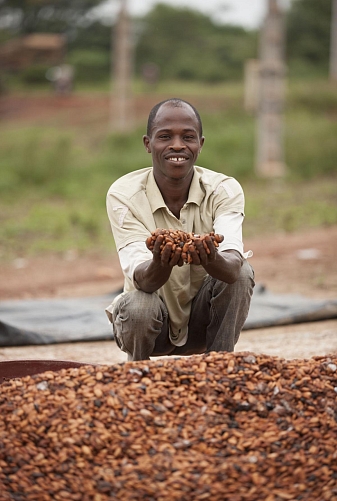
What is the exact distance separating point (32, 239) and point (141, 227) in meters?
5.53

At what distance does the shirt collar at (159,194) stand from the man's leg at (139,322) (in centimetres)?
39

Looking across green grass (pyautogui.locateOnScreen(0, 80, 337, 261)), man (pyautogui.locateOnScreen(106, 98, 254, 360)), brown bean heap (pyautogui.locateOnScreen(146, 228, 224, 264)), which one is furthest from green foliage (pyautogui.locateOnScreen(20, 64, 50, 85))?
brown bean heap (pyautogui.locateOnScreen(146, 228, 224, 264))

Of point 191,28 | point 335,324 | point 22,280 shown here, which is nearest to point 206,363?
point 335,324

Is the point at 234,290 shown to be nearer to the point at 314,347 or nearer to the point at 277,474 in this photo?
the point at 277,474

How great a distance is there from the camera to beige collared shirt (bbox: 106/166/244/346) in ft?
9.61

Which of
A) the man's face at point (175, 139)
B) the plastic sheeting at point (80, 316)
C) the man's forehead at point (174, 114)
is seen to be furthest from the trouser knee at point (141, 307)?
the plastic sheeting at point (80, 316)

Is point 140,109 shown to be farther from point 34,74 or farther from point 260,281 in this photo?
point 260,281

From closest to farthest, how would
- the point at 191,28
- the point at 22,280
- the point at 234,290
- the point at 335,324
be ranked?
the point at 234,290 < the point at 335,324 < the point at 22,280 < the point at 191,28

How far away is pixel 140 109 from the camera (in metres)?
19.1

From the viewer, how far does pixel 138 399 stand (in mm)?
2342

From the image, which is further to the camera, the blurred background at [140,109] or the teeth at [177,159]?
the blurred background at [140,109]

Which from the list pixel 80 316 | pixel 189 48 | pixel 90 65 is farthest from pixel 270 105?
pixel 189 48

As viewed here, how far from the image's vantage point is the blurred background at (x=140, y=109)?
9.55 meters

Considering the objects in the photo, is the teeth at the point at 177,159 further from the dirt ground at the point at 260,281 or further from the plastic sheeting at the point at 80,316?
the plastic sheeting at the point at 80,316
